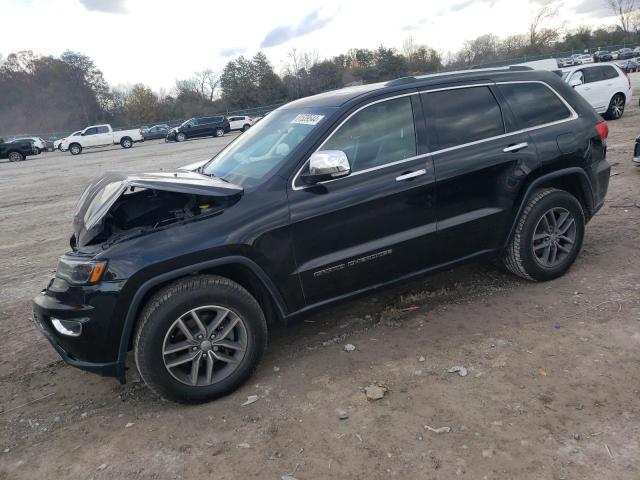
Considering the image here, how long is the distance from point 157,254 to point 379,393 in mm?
1666

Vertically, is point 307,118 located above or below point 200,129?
below

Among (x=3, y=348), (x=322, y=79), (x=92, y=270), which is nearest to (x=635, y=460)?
(x=92, y=270)

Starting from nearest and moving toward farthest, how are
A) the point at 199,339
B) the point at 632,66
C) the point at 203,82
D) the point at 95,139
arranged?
the point at 199,339, the point at 95,139, the point at 632,66, the point at 203,82

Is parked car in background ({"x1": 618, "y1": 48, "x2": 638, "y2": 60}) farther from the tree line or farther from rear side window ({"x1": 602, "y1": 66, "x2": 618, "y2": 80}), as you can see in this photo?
rear side window ({"x1": 602, "y1": 66, "x2": 618, "y2": 80})

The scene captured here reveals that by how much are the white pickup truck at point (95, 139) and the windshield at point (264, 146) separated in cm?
3309

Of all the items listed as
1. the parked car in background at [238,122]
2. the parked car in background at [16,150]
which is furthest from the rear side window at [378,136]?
the parked car in background at [238,122]

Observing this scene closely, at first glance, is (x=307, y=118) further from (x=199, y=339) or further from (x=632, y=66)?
(x=632, y=66)

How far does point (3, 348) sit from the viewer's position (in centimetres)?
426

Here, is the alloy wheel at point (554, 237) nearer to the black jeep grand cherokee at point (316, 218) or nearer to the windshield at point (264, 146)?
the black jeep grand cherokee at point (316, 218)

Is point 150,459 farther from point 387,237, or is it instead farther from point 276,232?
point 387,237

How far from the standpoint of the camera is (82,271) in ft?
9.68

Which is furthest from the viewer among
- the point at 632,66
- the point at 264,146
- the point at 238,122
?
the point at 632,66

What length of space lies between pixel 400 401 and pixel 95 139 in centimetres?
3583

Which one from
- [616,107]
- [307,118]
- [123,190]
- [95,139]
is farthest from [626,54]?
[123,190]
